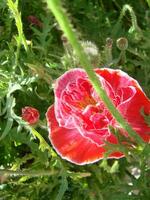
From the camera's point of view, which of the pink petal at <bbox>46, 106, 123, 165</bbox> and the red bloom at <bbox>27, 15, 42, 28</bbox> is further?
the red bloom at <bbox>27, 15, 42, 28</bbox>

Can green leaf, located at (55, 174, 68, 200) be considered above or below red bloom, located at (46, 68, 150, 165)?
below

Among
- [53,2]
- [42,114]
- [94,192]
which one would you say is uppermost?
[53,2]

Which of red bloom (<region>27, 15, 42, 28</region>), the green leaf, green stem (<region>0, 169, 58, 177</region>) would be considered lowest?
the green leaf

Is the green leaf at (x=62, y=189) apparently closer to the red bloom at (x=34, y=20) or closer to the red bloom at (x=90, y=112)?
the red bloom at (x=90, y=112)

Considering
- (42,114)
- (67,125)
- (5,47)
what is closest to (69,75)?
(67,125)

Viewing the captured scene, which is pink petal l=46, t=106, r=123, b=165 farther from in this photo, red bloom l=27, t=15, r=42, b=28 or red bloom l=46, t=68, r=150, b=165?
red bloom l=27, t=15, r=42, b=28

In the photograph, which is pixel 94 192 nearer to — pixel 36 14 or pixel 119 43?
pixel 119 43

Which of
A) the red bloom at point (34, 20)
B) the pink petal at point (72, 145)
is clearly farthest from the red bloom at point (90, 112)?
the red bloom at point (34, 20)

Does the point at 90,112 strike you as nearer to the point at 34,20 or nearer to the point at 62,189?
the point at 62,189

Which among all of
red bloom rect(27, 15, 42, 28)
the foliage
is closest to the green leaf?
the foliage
